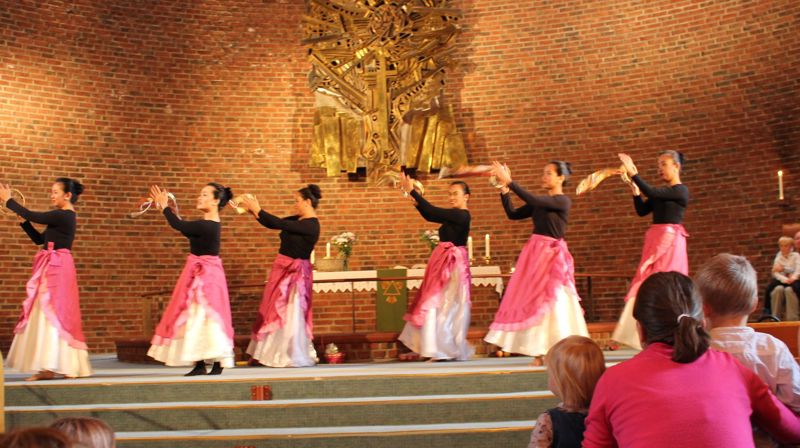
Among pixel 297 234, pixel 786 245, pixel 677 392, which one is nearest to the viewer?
pixel 677 392

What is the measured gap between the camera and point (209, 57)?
13.0 m

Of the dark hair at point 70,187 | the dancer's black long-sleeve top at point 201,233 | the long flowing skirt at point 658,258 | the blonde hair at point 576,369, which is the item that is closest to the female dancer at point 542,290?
the long flowing skirt at point 658,258

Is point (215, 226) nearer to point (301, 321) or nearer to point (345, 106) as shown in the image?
point (301, 321)

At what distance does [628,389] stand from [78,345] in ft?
20.0

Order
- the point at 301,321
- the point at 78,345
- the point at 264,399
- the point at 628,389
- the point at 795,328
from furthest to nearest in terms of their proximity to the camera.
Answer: the point at 301,321 → the point at 78,345 → the point at 264,399 → the point at 795,328 → the point at 628,389

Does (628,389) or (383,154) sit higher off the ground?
(383,154)

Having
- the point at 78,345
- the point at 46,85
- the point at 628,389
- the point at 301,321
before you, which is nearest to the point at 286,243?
the point at 301,321

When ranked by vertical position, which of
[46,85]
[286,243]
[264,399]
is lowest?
[264,399]

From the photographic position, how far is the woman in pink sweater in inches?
101

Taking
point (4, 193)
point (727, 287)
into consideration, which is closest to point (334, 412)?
point (4, 193)

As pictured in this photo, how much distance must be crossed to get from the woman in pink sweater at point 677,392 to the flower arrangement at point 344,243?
30.9ft

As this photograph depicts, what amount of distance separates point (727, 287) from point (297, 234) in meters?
6.05

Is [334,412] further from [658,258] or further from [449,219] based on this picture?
[658,258]

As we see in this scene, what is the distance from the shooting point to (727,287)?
2865 mm
